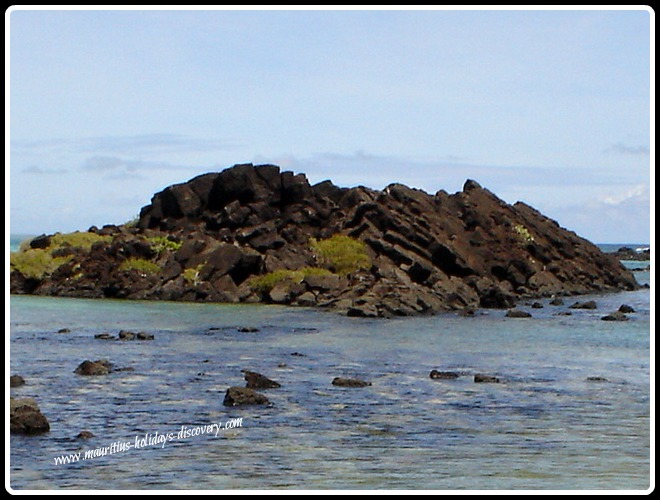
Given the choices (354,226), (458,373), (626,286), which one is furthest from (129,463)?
(626,286)

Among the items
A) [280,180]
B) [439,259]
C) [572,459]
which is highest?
[280,180]

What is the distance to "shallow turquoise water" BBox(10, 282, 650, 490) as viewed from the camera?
25344mm

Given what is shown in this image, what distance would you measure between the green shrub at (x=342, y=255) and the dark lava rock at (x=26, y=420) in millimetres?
62788

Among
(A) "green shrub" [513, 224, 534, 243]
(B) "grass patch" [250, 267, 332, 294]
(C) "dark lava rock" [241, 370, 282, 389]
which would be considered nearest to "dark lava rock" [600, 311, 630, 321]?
(B) "grass patch" [250, 267, 332, 294]

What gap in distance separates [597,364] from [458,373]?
8.54 m

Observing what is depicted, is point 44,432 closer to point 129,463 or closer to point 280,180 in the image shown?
point 129,463

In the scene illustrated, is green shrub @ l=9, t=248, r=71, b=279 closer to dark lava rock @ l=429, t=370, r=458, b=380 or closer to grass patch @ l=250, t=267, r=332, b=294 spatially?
grass patch @ l=250, t=267, r=332, b=294

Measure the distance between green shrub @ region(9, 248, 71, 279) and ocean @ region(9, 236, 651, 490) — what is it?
3194 cm

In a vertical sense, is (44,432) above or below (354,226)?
below

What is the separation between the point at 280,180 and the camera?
104 m

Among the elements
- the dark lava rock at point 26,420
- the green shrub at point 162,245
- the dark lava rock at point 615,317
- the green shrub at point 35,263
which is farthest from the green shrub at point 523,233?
the dark lava rock at point 26,420

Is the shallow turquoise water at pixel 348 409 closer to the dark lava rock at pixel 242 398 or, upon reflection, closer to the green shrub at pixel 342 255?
the dark lava rock at pixel 242 398

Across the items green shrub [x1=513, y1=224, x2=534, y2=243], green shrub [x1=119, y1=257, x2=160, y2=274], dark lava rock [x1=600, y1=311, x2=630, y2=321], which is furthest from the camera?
green shrub [x1=513, y1=224, x2=534, y2=243]

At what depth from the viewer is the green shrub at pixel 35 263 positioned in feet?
304
